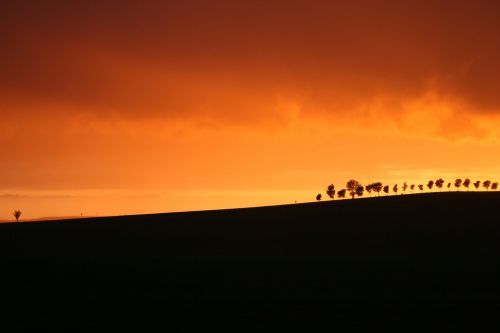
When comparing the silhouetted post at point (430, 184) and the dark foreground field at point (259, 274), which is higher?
the silhouetted post at point (430, 184)

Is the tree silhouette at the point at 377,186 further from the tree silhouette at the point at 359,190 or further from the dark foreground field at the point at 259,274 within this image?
the dark foreground field at the point at 259,274

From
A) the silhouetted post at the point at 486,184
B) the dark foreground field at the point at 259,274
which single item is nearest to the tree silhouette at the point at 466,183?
the silhouetted post at the point at 486,184

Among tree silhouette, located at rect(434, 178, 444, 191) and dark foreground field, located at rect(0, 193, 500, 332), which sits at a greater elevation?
tree silhouette, located at rect(434, 178, 444, 191)

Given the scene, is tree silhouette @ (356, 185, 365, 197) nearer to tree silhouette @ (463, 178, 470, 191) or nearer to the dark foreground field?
tree silhouette @ (463, 178, 470, 191)

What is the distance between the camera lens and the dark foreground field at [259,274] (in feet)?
73.0

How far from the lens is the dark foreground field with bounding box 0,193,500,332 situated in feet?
73.0

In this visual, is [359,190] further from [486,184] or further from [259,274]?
[259,274]

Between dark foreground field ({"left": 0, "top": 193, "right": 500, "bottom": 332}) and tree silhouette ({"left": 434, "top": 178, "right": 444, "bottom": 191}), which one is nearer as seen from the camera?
dark foreground field ({"left": 0, "top": 193, "right": 500, "bottom": 332})

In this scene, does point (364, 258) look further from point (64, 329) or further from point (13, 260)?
point (13, 260)

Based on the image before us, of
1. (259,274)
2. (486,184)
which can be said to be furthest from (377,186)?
(259,274)

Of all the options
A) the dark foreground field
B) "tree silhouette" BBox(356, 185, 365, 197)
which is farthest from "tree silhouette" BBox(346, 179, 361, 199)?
the dark foreground field

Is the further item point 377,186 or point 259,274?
point 377,186

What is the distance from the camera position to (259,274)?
31859mm

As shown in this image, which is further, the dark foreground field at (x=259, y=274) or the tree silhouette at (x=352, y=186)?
the tree silhouette at (x=352, y=186)
